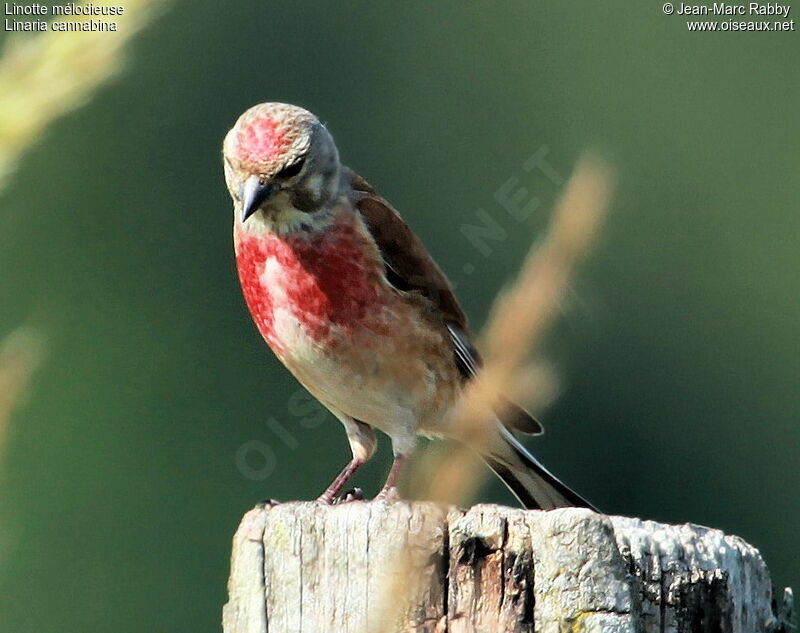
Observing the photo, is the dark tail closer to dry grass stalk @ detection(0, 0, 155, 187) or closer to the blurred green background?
dry grass stalk @ detection(0, 0, 155, 187)

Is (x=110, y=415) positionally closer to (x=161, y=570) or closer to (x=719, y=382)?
(x=161, y=570)

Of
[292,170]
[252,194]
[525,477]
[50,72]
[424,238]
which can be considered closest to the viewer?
[50,72]

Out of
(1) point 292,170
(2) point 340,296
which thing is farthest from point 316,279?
(1) point 292,170

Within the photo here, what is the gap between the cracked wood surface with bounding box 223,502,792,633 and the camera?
7.90ft

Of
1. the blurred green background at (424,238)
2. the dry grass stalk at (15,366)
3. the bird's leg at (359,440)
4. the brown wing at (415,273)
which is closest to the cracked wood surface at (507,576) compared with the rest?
the dry grass stalk at (15,366)

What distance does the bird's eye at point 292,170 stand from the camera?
14.4 feet

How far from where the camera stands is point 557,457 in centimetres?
1514

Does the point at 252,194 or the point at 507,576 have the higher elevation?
the point at 252,194

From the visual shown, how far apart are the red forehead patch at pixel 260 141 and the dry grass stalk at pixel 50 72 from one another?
2.83 meters

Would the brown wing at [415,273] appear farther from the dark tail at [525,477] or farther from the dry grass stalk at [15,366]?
the dry grass stalk at [15,366]

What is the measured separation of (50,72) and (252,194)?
9.38ft

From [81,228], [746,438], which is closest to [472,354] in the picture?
[81,228]

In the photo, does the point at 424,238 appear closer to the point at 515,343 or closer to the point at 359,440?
the point at 359,440

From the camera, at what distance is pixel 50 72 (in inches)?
55.8
